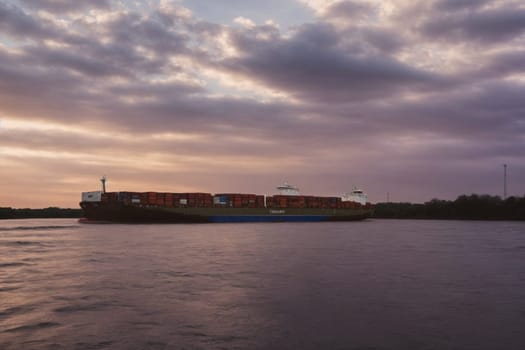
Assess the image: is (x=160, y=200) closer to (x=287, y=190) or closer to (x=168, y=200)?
(x=168, y=200)

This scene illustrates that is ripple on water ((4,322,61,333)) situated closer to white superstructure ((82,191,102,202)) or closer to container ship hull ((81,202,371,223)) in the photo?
container ship hull ((81,202,371,223))

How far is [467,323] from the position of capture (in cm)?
1295

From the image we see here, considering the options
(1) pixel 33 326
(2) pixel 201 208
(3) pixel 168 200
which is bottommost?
(1) pixel 33 326

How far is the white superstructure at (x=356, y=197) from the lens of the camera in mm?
133625

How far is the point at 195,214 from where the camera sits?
297 ft

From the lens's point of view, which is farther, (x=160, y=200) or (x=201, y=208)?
(x=201, y=208)

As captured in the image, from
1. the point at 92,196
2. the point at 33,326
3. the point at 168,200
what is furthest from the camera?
the point at 92,196

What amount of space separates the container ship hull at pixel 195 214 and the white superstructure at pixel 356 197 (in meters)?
20.4

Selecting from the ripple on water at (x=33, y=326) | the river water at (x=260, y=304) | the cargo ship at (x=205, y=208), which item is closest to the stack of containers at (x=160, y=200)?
the cargo ship at (x=205, y=208)

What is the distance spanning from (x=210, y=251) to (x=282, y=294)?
18.7 m

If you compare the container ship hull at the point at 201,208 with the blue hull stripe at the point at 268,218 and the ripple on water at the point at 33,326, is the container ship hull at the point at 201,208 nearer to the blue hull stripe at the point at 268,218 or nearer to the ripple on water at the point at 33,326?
the blue hull stripe at the point at 268,218

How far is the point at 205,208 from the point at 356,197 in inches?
2262

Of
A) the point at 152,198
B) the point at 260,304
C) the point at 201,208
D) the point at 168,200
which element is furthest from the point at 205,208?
the point at 260,304

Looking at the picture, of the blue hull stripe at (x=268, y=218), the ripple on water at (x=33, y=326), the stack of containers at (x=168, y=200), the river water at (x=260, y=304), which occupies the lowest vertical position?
the blue hull stripe at (x=268, y=218)
